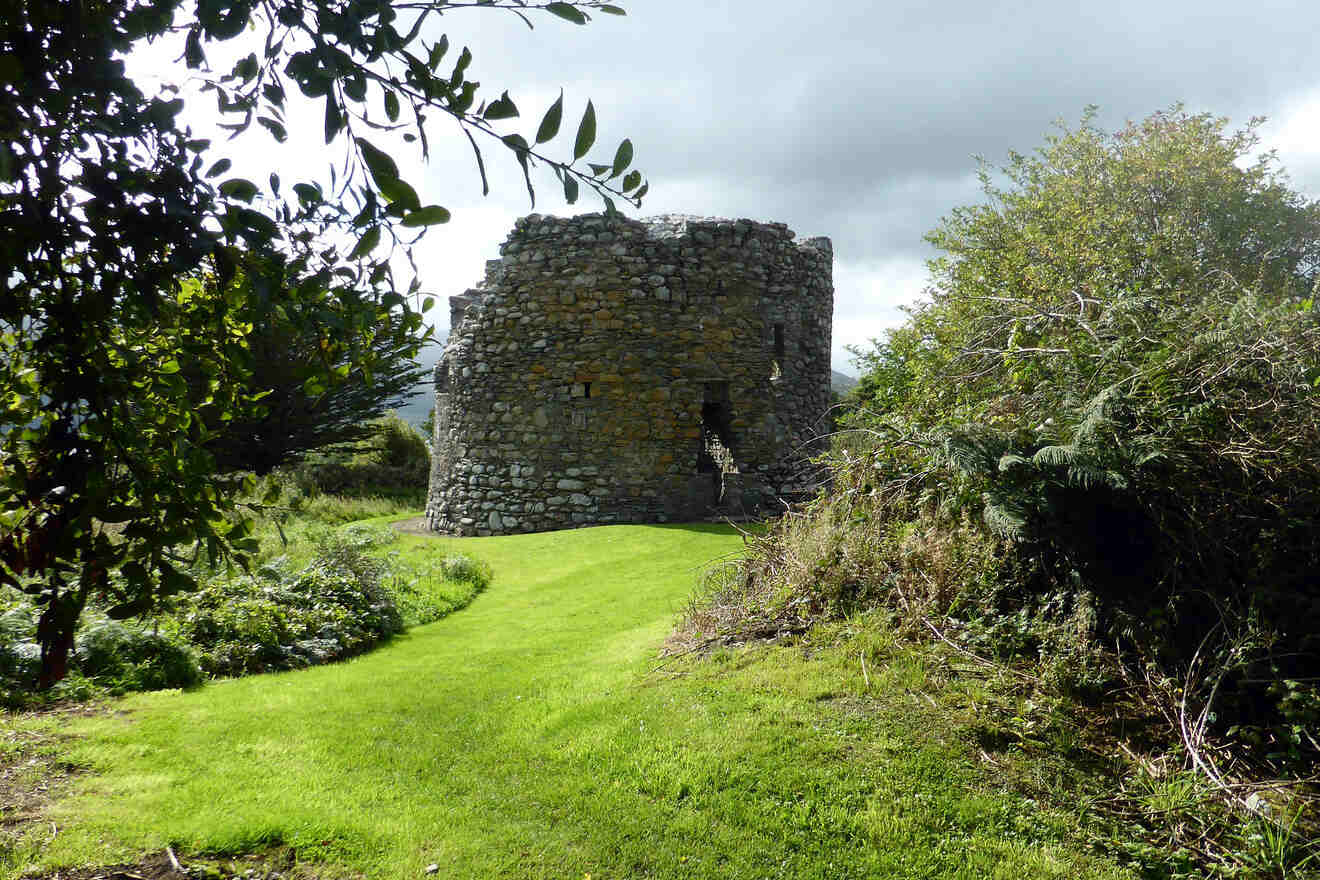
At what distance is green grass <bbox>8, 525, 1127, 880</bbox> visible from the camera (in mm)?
3186

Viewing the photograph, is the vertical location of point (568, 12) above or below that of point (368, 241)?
above

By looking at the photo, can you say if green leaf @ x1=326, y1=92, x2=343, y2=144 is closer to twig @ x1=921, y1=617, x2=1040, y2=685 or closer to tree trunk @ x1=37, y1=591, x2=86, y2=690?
tree trunk @ x1=37, y1=591, x2=86, y2=690

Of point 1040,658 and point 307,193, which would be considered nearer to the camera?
point 307,193

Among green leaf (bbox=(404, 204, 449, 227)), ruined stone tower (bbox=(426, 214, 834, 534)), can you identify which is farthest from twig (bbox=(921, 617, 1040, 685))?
ruined stone tower (bbox=(426, 214, 834, 534))

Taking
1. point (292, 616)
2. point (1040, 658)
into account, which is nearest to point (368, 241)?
point (1040, 658)

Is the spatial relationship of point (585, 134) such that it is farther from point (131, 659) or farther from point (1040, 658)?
point (131, 659)

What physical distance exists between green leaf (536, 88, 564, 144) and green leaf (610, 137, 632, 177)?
0.19 metres

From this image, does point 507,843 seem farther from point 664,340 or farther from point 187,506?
point 664,340

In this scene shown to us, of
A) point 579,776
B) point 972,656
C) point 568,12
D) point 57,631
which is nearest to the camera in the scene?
point 568,12

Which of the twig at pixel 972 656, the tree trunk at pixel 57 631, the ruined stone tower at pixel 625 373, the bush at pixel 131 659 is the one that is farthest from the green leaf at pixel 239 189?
the ruined stone tower at pixel 625 373

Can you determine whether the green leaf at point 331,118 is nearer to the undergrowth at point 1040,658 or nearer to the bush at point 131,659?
the undergrowth at point 1040,658

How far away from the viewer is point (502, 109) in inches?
73.9

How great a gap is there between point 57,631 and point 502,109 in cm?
170

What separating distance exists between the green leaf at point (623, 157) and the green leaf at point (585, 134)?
0.11 metres
